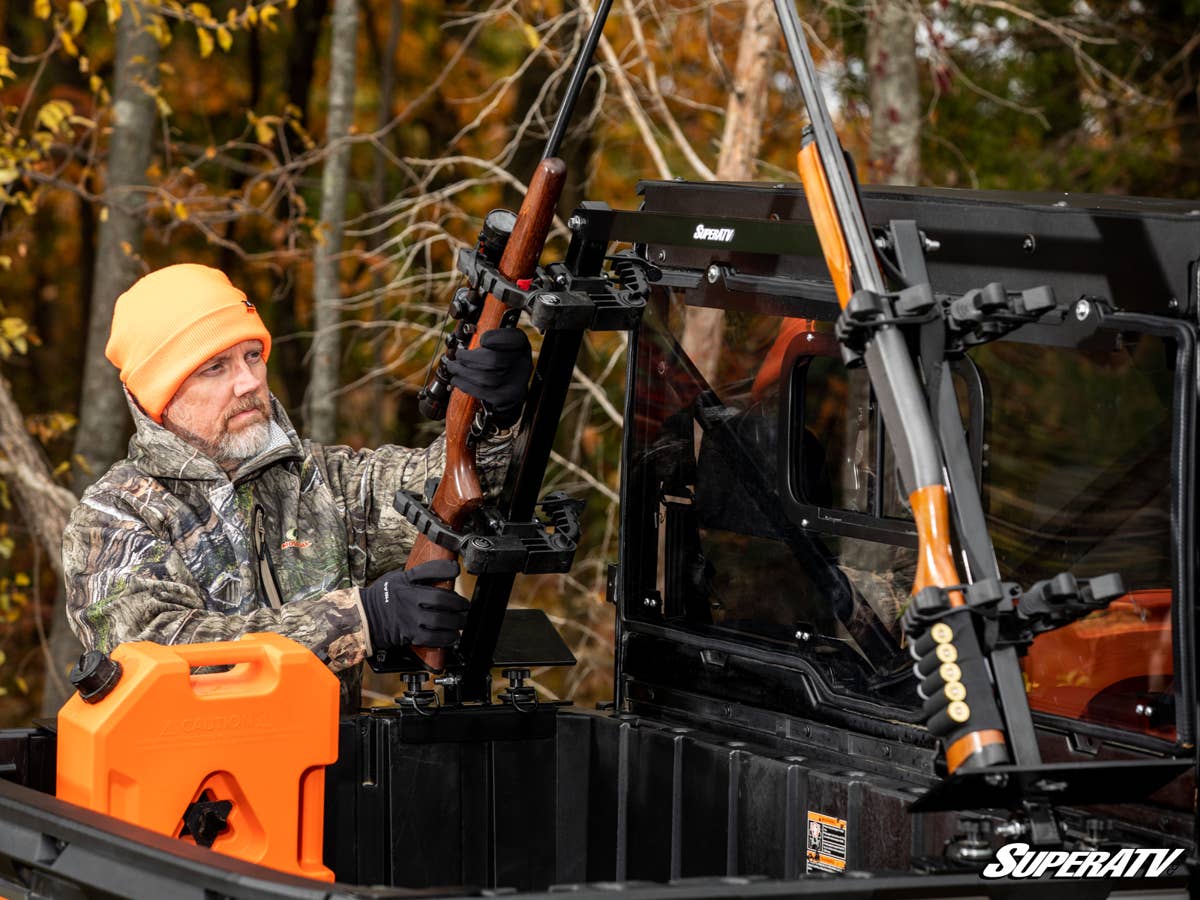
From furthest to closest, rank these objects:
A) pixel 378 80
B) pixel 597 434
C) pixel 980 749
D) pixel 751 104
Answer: pixel 378 80 < pixel 597 434 < pixel 751 104 < pixel 980 749

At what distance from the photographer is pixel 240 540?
4.18 metres

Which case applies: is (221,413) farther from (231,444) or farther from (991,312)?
(991,312)

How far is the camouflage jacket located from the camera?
3857 mm

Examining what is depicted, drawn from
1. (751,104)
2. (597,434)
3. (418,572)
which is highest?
(751,104)

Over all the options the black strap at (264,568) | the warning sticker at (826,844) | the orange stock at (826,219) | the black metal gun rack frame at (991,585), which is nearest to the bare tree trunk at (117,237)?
the black strap at (264,568)

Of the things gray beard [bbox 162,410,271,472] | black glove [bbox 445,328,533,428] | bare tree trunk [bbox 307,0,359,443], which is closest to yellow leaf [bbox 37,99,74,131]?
bare tree trunk [bbox 307,0,359,443]

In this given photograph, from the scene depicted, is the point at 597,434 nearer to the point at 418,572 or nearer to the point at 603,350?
the point at 603,350

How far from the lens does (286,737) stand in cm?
341

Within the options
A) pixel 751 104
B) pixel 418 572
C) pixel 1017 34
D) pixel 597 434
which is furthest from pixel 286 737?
pixel 1017 34

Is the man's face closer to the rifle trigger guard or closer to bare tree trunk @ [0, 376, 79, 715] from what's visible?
the rifle trigger guard

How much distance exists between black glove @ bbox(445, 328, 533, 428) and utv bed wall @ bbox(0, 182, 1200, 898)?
0.25 metres

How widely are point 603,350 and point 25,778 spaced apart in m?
5.96

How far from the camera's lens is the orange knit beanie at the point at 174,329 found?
4.21 m

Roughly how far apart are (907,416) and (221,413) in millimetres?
2096
